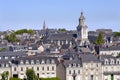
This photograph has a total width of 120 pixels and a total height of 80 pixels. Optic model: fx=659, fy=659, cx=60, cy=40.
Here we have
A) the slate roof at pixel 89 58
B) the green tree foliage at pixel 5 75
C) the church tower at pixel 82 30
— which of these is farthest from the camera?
the church tower at pixel 82 30

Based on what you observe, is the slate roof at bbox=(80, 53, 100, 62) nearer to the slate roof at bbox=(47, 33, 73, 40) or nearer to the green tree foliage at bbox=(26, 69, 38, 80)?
the green tree foliage at bbox=(26, 69, 38, 80)

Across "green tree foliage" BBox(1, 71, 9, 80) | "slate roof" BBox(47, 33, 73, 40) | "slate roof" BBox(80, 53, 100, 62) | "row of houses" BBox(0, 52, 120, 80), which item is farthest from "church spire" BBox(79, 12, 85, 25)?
"green tree foliage" BBox(1, 71, 9, 80)

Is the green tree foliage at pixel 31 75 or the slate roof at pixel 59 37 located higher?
the slate roof at pixel 59 37

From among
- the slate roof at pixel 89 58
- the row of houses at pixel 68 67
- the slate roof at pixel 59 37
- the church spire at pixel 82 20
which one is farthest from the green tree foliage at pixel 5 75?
the church spire at pixel 82 20

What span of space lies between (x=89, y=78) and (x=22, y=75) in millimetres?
8518

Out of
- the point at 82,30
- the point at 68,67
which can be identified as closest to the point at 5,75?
the point at 68,67

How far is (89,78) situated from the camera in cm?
8375

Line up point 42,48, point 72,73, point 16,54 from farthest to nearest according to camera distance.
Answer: point 42,48
point 16,54
point 72,73

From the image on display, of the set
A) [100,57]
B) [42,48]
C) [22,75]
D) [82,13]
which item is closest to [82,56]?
[100,57]

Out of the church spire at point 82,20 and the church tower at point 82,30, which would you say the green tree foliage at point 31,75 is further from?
the church spire at point 82,20

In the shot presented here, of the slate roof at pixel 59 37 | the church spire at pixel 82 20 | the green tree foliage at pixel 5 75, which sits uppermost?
the church spire at pixel 82 20

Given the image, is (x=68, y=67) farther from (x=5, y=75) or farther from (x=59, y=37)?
(x=59, y=37)

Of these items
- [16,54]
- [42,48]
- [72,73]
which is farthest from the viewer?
[42,48]

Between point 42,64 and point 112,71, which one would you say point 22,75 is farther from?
point 112,71
